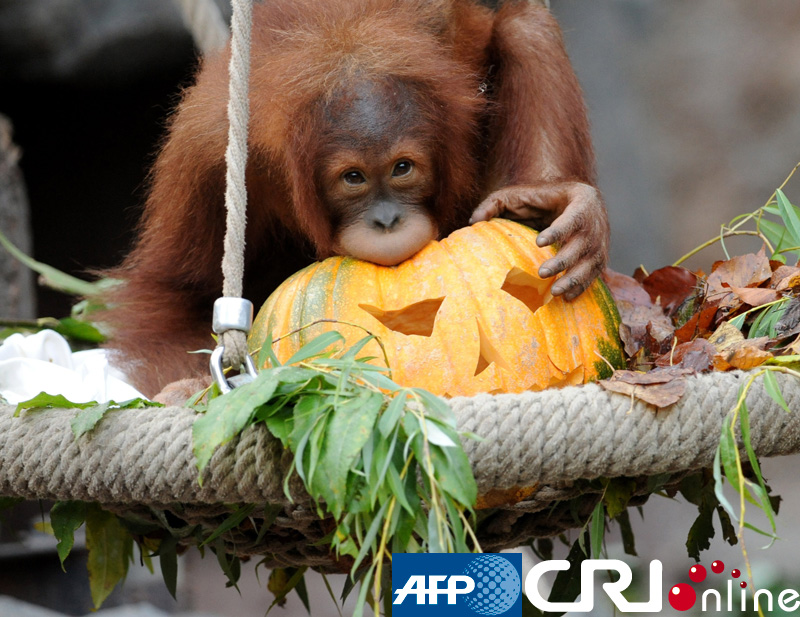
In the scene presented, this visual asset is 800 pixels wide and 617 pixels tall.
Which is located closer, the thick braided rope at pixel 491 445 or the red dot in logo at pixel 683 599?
the thick braided rope at pixel 491 445

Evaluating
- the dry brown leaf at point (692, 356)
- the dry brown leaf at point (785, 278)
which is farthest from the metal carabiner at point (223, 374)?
the dry brown leaf at point (785, 278)

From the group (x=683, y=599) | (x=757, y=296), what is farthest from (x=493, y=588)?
(x=683, y=599)

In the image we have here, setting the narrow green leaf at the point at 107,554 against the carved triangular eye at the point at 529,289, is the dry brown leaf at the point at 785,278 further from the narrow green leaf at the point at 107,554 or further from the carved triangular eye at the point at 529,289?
the narrow green leaf at the point at 107,554

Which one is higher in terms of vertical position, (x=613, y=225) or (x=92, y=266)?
(x=613, y=225)

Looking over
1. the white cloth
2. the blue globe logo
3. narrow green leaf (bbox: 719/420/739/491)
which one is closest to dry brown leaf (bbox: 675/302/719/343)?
narrow green leaf (bbox: 719/420/739/491)

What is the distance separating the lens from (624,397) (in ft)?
4.09

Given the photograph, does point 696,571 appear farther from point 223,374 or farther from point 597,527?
point 223,374

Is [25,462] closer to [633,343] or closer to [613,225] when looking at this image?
[633,343]

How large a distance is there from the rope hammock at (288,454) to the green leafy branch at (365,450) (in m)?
0.05

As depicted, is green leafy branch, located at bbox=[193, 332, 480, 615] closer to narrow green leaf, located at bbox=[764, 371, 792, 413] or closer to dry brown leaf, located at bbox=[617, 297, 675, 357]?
narrow green leaf, located at bbox=[764, 371, 792, 413]

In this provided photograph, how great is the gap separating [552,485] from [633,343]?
46cm

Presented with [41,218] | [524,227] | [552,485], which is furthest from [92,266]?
[552,485]

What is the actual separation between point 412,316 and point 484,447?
50 centimetres

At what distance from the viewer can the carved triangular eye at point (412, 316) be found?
1603mm
